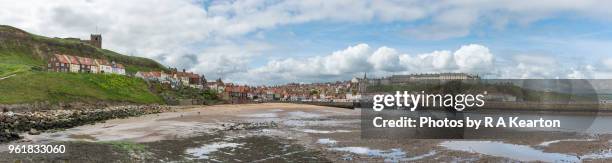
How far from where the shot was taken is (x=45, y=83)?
242 feet

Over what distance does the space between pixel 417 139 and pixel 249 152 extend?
12.4 metres

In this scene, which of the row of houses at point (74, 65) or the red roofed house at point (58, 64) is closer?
the red roofed house at point (58, 64)

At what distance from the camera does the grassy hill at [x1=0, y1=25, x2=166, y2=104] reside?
6556 centimetres

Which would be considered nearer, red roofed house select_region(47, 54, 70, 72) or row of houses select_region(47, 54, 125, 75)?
red roofed house select_region(47, 54, 70, 72)

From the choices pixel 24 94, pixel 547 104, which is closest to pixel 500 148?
pixel 24 94

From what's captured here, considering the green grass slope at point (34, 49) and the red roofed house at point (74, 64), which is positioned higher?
the green grass slope at point (34, 49)

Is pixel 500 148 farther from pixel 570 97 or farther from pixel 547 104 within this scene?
pixel 570 97

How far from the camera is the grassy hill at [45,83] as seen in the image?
65.6 metres

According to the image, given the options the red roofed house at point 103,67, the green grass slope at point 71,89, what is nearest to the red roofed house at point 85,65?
the red roofed house at point 103,67

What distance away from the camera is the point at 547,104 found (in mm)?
107375

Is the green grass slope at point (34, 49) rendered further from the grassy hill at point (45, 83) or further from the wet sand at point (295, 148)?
the wet sand at point (295, 148)

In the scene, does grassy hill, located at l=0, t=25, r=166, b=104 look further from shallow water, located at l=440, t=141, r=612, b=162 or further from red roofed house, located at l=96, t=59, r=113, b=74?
shallow water, located at l=440, t=141, r=612, b=162

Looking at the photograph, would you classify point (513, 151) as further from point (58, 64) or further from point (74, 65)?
point (74, 65)

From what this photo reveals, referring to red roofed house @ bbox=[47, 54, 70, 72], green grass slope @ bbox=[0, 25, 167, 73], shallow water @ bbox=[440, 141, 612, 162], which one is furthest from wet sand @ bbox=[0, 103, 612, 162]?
green grass slope @ bbox=[0, 25, 167, 73]
